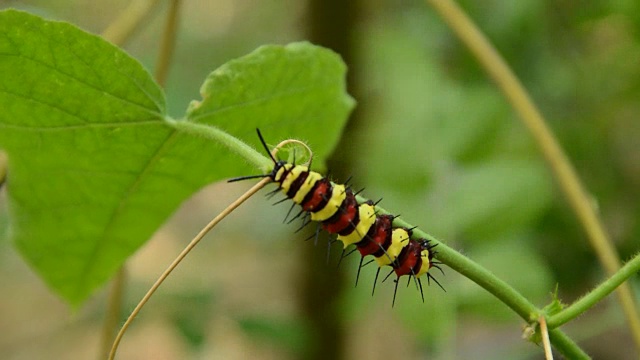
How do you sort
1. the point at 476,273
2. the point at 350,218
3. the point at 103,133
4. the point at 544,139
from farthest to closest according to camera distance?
the point at 544,139 < the point at 103,133 < the point at 350,218 < the point at 476,273

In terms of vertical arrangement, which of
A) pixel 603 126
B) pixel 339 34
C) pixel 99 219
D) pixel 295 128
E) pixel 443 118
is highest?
pixel 603 126

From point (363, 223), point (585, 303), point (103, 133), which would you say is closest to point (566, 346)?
point (585, 303)

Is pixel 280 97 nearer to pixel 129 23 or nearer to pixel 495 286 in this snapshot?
pixel 495 286

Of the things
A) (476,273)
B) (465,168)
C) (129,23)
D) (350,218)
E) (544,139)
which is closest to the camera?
(476,273)

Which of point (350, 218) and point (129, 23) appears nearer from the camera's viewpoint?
point (350, 218)

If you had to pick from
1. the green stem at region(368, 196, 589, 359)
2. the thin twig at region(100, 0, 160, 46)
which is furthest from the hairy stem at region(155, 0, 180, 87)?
the green stem at region(368, 196, 589, 359)

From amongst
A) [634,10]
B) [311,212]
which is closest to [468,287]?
[634,10]

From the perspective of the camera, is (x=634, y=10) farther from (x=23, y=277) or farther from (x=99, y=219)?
(x=23, y=277)
